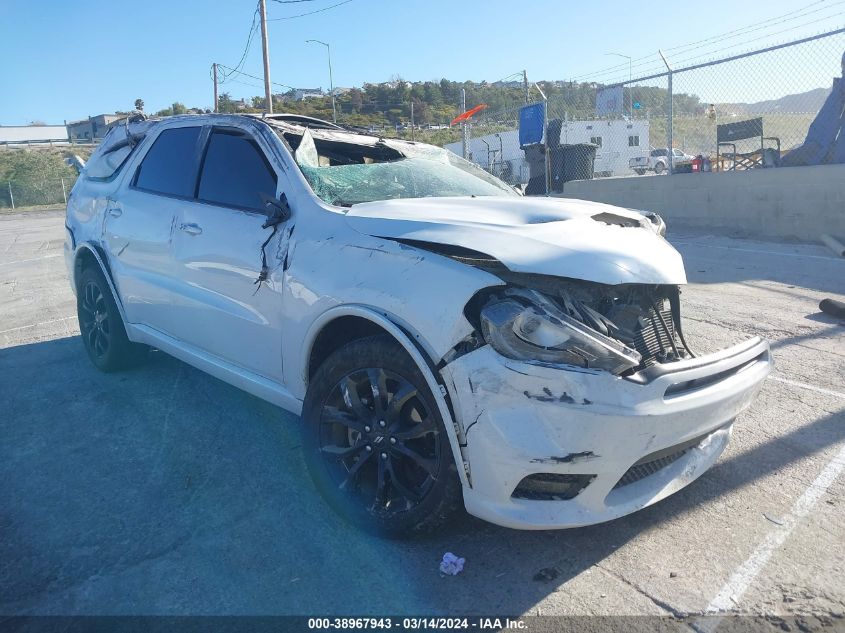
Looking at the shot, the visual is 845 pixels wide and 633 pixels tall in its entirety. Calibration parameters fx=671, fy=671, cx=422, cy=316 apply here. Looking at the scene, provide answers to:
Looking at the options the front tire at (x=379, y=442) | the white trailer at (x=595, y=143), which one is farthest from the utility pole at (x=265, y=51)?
the front tire at (x=379, y=442)

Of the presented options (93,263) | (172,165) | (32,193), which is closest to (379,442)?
(172,165)

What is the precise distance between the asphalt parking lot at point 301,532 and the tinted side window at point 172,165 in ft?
4.87

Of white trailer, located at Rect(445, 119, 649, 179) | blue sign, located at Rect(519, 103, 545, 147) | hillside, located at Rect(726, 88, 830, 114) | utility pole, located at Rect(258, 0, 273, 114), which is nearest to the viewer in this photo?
hillside, located at Rect(726, 88, 830, 114)

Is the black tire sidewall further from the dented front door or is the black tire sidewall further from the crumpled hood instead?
the crumpled hood

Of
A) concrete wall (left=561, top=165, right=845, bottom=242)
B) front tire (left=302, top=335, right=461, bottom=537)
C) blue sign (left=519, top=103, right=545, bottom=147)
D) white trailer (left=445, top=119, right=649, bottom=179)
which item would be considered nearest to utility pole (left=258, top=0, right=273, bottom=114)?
white trailer (left=445, top=119, right=649, bottom=179)

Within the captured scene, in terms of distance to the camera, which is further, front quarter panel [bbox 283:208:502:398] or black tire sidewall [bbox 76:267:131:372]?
black tire sidewall [bbox 76:267:131:372]

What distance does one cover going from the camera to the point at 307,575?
2752 millimetres

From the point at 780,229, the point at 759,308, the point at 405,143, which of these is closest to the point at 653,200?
the point at 780,229

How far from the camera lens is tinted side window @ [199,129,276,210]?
373 cm

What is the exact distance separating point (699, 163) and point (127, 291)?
13.5 m

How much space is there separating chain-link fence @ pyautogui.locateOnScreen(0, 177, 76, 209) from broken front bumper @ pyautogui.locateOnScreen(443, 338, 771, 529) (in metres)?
51.2

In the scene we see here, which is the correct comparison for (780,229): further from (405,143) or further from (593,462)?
(593,462)

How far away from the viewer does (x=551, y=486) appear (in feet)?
8.25

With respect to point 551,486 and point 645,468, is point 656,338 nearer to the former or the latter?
point 645,468
